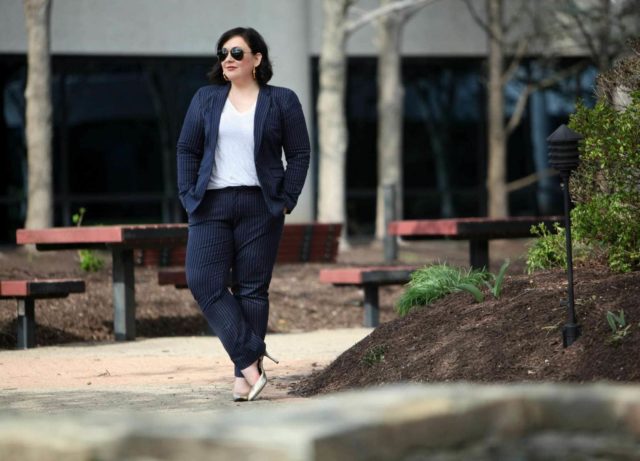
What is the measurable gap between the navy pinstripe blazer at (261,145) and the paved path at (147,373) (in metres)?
1.06

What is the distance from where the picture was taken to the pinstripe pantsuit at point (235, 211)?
25.1ft

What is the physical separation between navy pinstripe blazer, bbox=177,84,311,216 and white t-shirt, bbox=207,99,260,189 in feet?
0.12

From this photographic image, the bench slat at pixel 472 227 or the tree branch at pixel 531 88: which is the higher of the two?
the tree branch at pixel 531 88

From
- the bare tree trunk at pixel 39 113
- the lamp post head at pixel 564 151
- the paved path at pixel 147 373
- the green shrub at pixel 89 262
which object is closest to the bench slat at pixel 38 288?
the paved path at pixel 147 373

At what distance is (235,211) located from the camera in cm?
765

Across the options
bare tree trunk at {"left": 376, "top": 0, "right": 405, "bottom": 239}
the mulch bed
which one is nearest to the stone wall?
the mulch bed

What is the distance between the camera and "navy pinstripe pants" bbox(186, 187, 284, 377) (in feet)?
25.1

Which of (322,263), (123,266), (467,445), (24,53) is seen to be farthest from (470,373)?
(24,53)

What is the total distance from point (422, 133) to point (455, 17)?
6.47ft

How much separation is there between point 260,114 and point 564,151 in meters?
1.56

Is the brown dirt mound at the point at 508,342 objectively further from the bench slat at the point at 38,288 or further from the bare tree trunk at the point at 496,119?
the bare tree trunk at the point at 496,119

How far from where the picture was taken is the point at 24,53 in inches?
880

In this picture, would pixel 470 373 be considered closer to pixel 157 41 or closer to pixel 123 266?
pixel 123 266

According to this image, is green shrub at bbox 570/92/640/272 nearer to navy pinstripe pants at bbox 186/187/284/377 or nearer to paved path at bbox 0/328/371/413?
navy pinstripe pants at bbox 186/187/284/377
